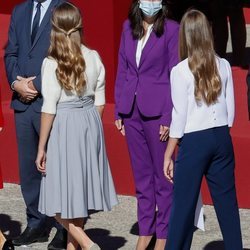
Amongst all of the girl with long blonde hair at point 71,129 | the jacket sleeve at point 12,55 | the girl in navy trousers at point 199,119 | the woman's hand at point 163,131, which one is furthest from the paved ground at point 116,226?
the jacket sleeve at point 12,55

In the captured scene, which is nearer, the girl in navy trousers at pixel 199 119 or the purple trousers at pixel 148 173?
the girl in navy trousers at pixel 199 119

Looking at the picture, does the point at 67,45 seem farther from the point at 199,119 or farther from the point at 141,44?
the point at 199,119

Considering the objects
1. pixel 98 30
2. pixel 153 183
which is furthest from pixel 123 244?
pixel 98 30

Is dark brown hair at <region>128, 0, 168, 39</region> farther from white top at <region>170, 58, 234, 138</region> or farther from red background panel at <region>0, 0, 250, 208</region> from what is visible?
red background panel at <region>0, 0, 250, 208</region>

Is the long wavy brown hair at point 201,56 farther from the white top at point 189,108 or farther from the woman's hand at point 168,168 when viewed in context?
the woman's hand at point 168,168

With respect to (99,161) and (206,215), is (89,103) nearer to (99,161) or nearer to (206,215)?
(99,161)

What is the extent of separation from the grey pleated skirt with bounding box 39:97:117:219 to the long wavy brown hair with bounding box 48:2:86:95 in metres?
0.19

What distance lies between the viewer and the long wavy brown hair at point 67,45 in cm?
652

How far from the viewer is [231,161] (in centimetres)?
631

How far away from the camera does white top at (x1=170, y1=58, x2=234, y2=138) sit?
614 centimetres

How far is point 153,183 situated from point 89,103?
766 mm

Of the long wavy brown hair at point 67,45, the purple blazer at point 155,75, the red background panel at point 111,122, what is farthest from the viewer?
the red background panel at point 111,122

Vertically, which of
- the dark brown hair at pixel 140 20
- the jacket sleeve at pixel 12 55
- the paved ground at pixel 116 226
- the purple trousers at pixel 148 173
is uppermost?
the dark brown hair at pixel 140 20

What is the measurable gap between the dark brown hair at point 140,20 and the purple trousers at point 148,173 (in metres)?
0.49
